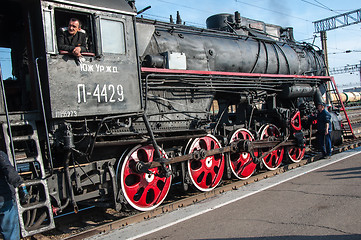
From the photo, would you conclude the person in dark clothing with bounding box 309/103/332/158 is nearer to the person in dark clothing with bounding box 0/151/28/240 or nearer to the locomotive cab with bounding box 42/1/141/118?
the locomotive cab with bounding box 42/1/141/118

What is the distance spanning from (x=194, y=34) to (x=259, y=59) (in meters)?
2.20

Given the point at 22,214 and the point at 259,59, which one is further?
the point at 259,59

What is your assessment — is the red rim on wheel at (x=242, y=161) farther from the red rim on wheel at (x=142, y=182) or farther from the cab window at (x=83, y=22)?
the cab window at (x=83, y=22)

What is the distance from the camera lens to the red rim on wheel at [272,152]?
27.5 ft

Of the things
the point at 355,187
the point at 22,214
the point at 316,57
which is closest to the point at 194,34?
the point at 355,187

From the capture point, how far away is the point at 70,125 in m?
4.67

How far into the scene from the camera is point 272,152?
27.9 feet

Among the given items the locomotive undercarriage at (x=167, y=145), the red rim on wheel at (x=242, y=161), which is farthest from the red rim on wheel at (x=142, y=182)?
the red rim on wheel at (x=242, y=161)

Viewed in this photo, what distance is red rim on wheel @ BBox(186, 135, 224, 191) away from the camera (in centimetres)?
652

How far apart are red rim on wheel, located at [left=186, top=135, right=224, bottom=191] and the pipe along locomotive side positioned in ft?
0.07

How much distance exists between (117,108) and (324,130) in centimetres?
692

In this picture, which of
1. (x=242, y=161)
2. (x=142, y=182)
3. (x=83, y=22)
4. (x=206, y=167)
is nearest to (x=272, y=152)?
(x=242, y=161)

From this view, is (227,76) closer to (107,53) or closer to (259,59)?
(259,59)

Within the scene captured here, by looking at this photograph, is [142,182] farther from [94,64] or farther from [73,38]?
[73,38]
